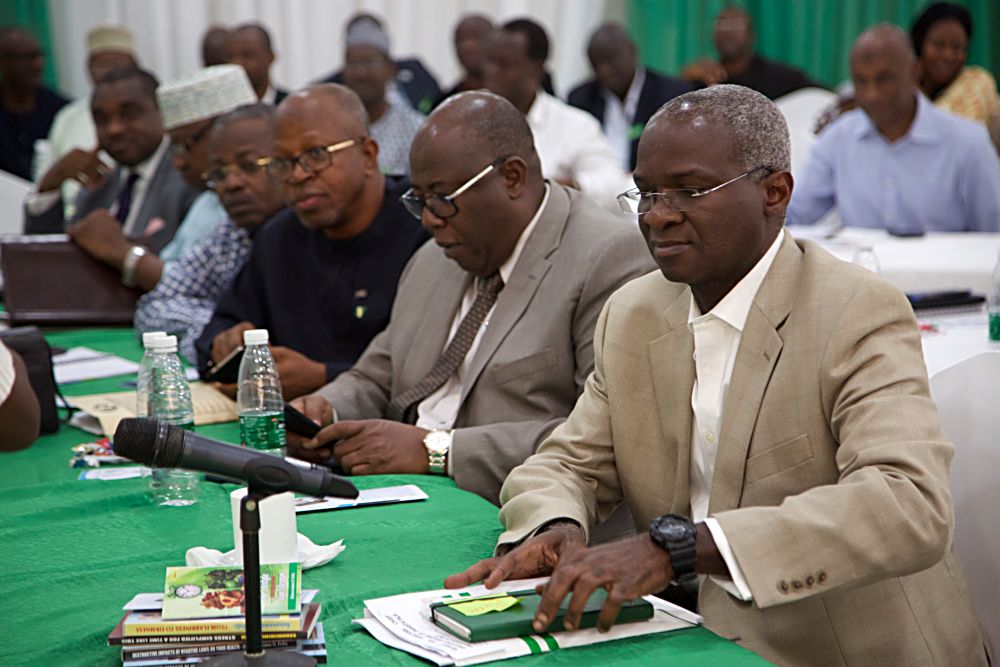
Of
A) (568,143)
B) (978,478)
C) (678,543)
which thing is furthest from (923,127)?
(678,543)

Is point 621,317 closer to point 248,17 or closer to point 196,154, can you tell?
point 196,154

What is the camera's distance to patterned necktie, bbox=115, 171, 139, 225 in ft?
17.5

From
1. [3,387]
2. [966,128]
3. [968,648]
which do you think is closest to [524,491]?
[968,648]

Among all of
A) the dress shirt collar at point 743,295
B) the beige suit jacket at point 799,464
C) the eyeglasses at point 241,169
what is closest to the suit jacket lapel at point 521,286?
the beige suit jacket at point 799,464

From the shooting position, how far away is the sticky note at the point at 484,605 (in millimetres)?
1522

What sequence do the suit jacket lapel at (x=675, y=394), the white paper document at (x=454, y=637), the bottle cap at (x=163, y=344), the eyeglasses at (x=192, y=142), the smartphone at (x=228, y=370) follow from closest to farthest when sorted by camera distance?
the white paper document at (x=454, y=637), the suit jacket lapel at (x=675, y=394), the bottle cap at (x=163, y=344), the smartphone at (x=228, y=370), the eyeglasses at (x=192, y=142)

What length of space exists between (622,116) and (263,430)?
552 cm

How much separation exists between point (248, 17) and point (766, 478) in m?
7.62

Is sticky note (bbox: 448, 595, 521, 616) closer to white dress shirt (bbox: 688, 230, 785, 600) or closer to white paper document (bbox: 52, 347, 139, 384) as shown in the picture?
white dress shirt (bbox: 688, 230, 785, 600)

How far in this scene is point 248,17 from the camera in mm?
8617

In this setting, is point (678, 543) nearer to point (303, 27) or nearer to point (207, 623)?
point (207, 623)

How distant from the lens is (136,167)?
5363mm

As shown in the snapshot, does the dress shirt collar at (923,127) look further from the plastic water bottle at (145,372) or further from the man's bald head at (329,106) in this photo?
the plastic water bottle at (145,372)

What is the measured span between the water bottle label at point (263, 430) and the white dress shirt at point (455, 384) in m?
0.39
